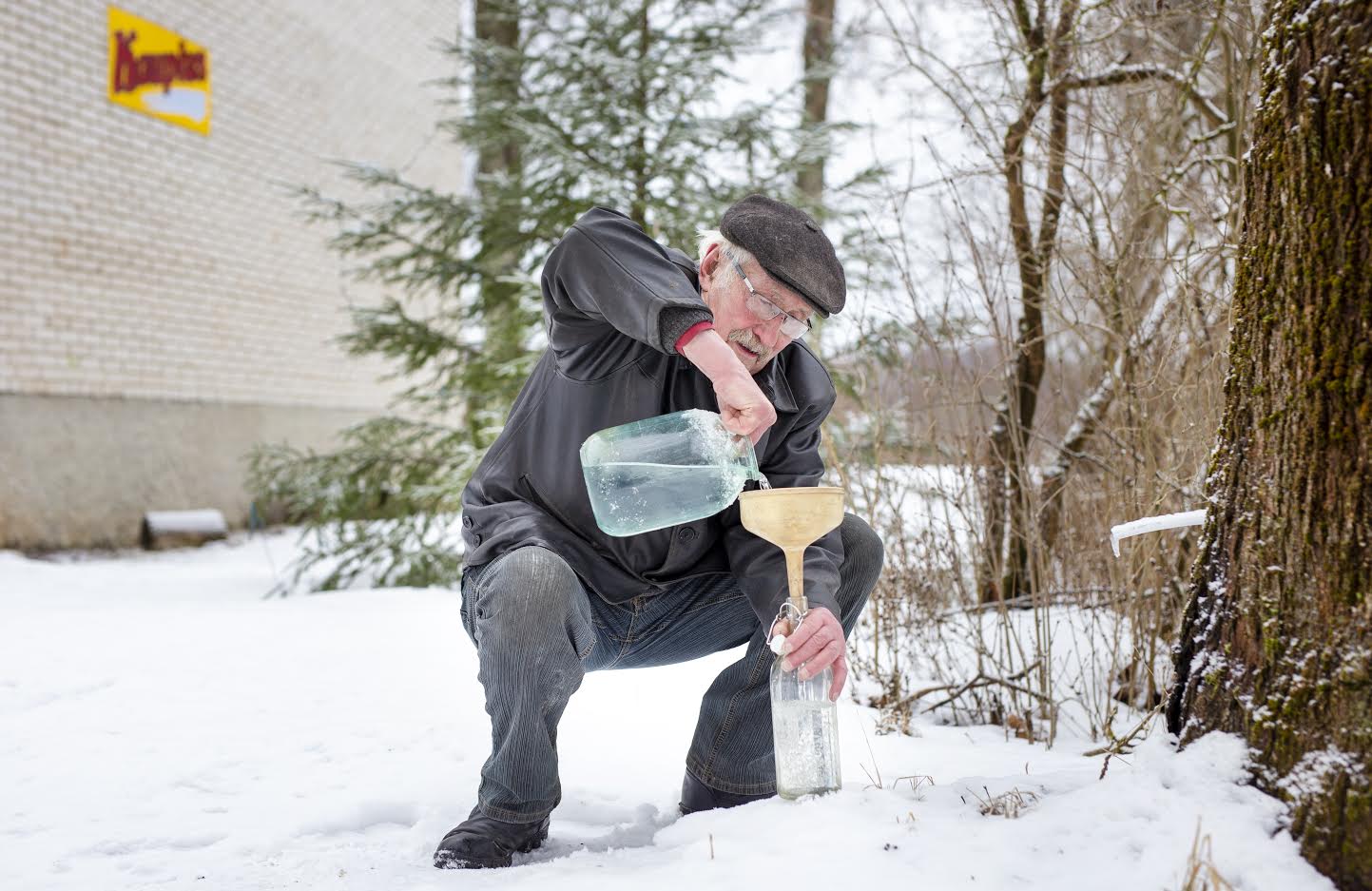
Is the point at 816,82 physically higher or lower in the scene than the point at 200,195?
higher

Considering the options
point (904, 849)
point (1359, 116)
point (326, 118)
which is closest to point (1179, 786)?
point (904, 849)

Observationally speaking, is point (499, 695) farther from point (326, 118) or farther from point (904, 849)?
point (326, 118)

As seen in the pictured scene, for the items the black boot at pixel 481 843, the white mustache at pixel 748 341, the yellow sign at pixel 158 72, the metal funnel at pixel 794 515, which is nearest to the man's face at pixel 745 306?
the white mustache at pixel 748 341

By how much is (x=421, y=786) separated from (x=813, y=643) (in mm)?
1250

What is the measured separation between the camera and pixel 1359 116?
1.35 metres

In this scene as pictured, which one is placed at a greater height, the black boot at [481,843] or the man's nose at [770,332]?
the man's nose at [770,332]

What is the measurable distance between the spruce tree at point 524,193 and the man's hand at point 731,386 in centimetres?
388

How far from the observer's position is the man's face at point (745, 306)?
1.98 metres

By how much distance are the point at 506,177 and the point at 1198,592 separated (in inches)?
Answer: 215

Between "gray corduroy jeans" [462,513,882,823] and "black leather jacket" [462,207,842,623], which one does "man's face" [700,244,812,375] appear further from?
"gray corduroy jeans" [462,513,882,823]

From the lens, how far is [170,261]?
9.06 metres

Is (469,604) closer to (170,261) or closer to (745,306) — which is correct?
(745,306)

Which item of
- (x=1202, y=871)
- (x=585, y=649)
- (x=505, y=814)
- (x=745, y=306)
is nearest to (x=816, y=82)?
(x=745, y=306)

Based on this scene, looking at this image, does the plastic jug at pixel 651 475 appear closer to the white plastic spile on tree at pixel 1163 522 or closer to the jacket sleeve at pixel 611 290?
the jacket sleeve at pixel 611 290
